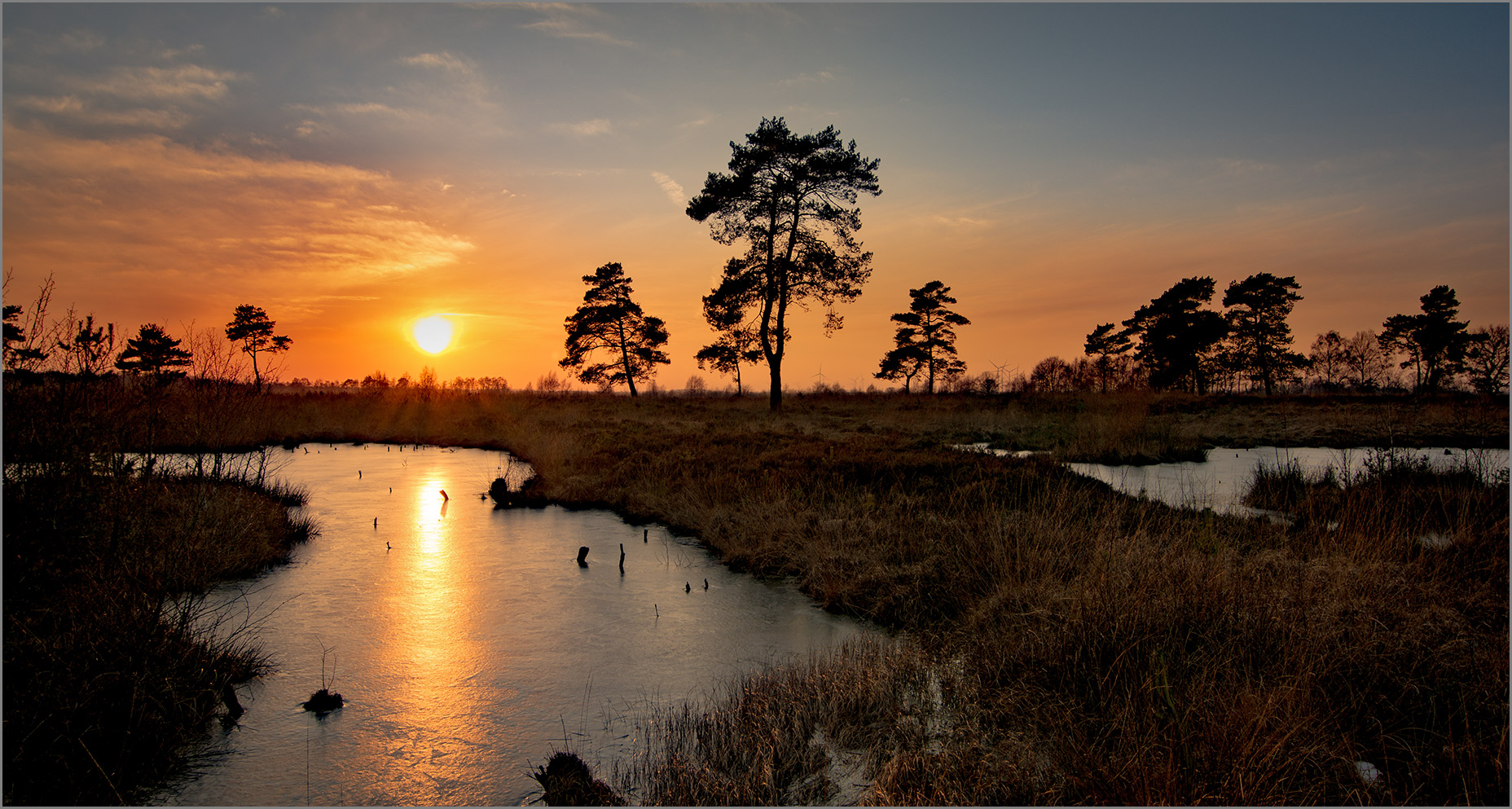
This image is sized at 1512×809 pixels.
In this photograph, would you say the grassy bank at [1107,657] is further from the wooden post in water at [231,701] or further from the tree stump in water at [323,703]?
the wooden post in water at [231,701]

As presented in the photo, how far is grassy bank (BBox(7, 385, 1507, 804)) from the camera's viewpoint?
296 centimetres

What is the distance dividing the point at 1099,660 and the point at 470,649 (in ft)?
15.2

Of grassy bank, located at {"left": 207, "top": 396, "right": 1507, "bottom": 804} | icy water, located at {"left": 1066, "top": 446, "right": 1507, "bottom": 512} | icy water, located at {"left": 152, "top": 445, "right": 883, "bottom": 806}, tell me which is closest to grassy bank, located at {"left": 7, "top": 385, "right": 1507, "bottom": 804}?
grassy bank, located at {"left": 207, "top": 396, "right": 1507, "bottom": 804}

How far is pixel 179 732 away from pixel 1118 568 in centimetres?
597

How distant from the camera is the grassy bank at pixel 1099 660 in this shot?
2.96m

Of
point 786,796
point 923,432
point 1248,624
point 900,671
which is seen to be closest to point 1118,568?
point 1248,624

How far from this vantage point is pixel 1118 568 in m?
4.90

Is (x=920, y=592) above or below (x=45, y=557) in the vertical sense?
below

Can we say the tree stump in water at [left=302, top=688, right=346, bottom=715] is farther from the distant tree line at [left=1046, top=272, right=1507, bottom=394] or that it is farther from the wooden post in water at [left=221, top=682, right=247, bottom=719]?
the distant tree line at [left=1046, top=272, right=1507, bottom=394]

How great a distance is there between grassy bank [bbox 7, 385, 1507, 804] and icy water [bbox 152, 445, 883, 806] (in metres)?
0.59

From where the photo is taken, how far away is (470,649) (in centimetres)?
545

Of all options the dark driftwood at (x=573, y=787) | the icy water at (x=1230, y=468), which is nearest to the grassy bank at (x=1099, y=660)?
the dark driftwood at (x=573, y=787)

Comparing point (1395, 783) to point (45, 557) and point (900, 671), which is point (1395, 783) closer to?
point (900, 671)

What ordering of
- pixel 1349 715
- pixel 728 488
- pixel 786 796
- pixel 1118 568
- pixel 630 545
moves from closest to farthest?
pixel 786 796, pixel 1349 715, pixel 1118 568, pixel 630 545, pixel 728 488
